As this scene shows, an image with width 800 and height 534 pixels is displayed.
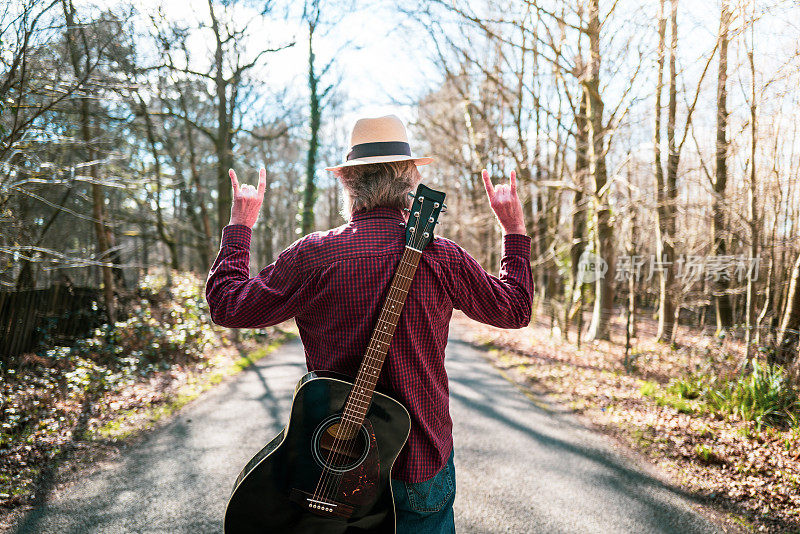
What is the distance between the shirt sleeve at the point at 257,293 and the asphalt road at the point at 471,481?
2587 millimetres

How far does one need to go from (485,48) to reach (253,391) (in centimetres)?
1410

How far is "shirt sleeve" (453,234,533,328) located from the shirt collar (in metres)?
0.26

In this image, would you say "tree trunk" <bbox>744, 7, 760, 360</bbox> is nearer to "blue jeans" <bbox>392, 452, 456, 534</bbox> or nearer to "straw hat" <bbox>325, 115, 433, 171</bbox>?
"blue jeans" <bbox>392, 452, 456, 534</bbox>

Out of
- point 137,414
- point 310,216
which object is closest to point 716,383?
point 137,414

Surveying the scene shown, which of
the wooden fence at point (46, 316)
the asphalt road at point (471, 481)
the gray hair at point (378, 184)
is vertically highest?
the gray hair at point (378, 184)

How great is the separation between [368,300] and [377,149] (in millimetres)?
587

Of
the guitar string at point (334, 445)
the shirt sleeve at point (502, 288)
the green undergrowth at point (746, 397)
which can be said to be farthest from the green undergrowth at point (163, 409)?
the green undergrowth at point (746, 397)

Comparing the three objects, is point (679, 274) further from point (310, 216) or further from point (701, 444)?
point (310, 216)

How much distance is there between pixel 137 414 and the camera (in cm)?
630

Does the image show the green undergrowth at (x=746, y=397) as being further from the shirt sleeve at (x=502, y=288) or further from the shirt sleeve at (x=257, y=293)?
the shirt sleeve at (x=257, y=293)

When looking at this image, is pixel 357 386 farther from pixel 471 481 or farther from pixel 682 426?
pixel 682 426

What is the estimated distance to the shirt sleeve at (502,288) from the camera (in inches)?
68.8

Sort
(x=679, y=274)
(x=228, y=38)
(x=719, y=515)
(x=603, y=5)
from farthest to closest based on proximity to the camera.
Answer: (x=679, y=274) < (x=228, y=38) < (x=603, y=5) < (x=719, y=515)

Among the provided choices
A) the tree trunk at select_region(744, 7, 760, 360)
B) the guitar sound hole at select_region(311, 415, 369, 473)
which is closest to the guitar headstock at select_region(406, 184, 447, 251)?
the guitar sound hole at select_region(311, 415, 369, 473)
